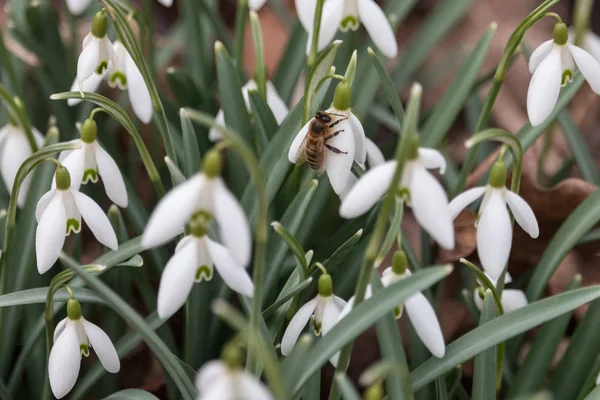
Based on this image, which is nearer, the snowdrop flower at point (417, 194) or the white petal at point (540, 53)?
the snowdrop flower at point (417, 194)

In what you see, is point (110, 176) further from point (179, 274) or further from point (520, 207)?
point (520, 207)

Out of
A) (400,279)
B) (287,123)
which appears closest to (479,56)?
(287,123)

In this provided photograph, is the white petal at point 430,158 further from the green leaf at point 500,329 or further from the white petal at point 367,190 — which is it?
the green leaf at point 500,329

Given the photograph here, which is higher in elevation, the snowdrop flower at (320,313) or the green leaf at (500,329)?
the snowdrop flower at (320,313)

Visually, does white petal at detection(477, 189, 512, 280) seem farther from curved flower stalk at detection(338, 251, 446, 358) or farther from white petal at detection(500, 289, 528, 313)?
white petal at detection(500, 289, 528, 313)

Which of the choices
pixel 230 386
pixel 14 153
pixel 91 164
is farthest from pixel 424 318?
pixel 14 153

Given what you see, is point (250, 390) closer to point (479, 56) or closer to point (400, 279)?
point (400, 279)

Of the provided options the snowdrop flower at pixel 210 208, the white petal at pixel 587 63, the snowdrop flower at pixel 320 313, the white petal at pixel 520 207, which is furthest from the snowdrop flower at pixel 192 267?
the white petal at pixel 587 63
